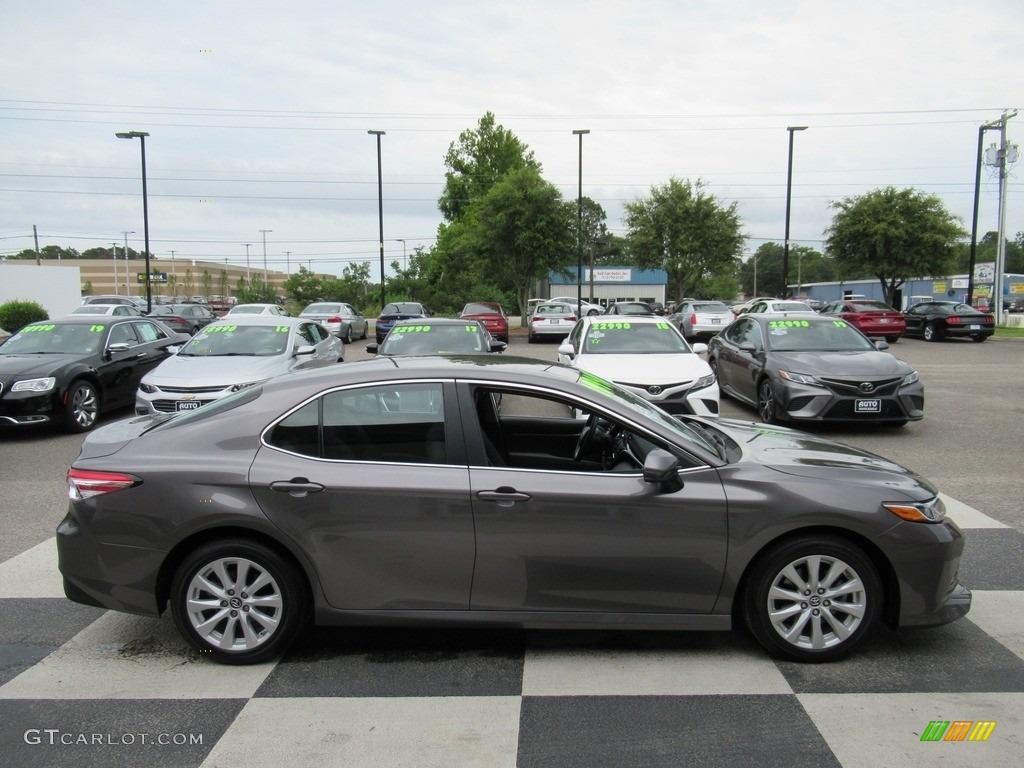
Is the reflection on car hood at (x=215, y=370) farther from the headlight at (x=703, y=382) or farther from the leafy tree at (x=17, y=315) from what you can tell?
the leafy tree at (x=17, y=315)

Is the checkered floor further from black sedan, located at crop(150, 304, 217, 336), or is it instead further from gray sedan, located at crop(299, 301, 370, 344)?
black sedan, located at crop(150, 304, 217, 336)

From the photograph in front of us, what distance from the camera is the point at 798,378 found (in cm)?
971

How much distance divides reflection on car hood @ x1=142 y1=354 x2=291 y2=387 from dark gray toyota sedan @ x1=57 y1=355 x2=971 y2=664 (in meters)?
5.73

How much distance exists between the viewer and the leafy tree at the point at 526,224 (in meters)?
32.7

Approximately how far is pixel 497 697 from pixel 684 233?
38021 millimetres

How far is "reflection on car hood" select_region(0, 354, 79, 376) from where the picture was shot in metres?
9.93

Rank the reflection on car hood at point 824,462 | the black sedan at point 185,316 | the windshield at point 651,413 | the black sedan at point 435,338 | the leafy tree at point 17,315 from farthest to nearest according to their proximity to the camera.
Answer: the leafy tree at point 17,315 < the black sedan at point 185,316 < the black sedan at point 435,338 < the windshield at point 651,413 < the reflection on car hood at point 824,462

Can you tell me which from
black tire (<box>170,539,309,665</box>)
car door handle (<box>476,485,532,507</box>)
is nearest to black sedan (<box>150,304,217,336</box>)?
black tire (<box>170,539,309,665</box>)

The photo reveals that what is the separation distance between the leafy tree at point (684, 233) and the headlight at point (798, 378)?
30.5 metres

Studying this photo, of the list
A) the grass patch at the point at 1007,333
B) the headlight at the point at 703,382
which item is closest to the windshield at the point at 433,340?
the headlight at the point at 703,382

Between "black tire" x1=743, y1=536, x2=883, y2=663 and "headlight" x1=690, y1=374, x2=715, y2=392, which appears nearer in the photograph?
"black tire" x1=743, y1=536, x2=883, y2=663

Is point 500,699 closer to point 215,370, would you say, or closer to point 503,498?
point 503,498

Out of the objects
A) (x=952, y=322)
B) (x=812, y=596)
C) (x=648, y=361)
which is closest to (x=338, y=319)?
(x=648, y=361)

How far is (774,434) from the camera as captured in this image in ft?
15.6
